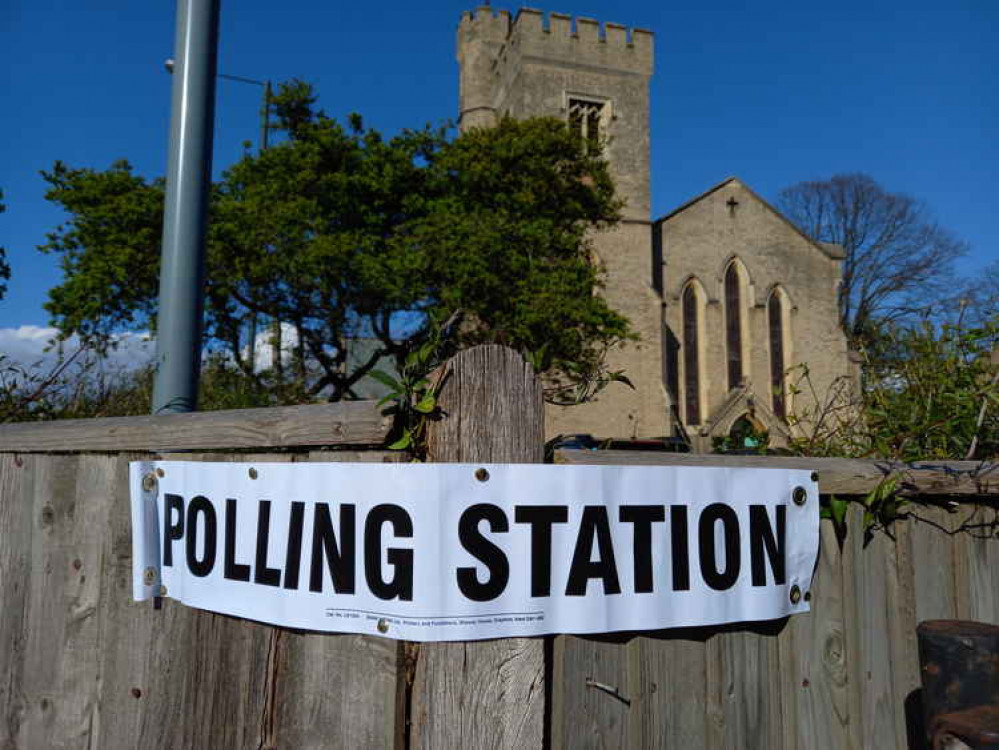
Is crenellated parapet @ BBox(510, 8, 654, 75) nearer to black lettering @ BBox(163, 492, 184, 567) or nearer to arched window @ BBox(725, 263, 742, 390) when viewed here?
arched window @ BBox(725, 263, 742, 390)

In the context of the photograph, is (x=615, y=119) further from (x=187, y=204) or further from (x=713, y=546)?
(x=713, y=546)

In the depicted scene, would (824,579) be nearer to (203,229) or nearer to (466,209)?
(203,229)

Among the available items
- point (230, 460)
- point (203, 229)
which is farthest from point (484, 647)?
point (203, 229)

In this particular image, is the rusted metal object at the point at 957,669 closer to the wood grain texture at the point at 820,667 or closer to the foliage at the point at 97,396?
the wood grain texture at the point at 820,667

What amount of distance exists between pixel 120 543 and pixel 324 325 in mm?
17713

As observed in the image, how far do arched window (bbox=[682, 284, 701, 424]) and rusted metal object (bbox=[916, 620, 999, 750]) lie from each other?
33087 millimetres

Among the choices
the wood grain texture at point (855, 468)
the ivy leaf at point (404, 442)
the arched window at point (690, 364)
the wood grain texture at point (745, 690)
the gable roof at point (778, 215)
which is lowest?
the wood grain texture at point (745, 690)

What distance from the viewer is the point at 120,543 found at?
2385mm

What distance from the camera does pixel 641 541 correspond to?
73.4 inches

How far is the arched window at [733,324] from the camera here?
3572 cm

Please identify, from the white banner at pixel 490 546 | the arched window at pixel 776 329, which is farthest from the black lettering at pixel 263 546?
the arched window at pixel 776 329

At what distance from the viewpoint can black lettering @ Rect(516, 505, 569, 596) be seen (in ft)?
5.76

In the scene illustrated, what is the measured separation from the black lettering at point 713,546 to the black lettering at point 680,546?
5cm

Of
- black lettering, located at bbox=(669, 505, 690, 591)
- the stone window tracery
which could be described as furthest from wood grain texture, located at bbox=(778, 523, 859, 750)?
the stone window tracery
